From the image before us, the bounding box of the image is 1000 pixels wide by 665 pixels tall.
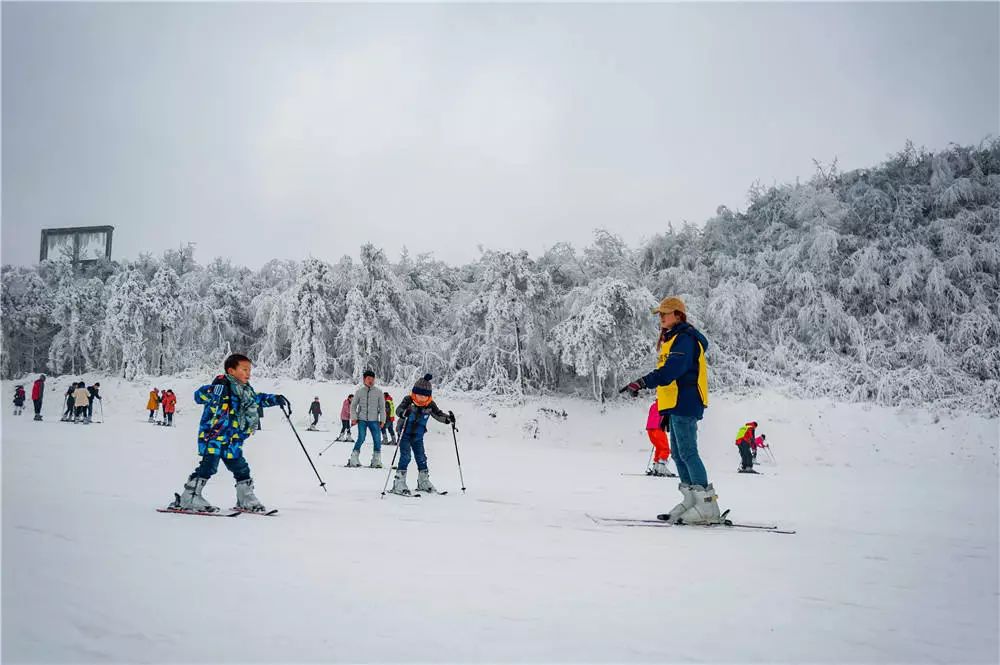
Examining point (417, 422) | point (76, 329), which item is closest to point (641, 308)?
point (417, 422)

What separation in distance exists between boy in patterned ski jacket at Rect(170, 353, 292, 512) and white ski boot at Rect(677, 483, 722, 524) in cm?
385

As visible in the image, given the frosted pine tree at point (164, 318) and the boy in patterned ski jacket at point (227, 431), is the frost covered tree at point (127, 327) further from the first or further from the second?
the boy in patterned ski jacket at point (227, 431)

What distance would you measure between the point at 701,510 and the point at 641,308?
19.5 m

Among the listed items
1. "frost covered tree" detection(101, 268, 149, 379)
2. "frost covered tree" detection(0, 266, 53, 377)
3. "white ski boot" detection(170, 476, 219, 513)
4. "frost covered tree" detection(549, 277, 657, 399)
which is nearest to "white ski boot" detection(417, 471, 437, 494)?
"white ski boot" detection(170, 476, 219, 513)

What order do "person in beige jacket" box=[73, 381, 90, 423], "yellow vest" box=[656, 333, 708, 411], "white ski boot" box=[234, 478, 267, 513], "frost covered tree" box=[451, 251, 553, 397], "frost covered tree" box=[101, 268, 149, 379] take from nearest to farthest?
"yellow vest" box=[656, 333, 708, 411], "white ski boot" box=[234, 478, 267, 513], "person in beige jacket" box=[73, 381, 90, 423], "frost covered tree" box=[451, 251, 553, 397], "frost covered tree" box=[101, 268, 149, 379]

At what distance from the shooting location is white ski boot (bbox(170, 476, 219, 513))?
5.45 metres

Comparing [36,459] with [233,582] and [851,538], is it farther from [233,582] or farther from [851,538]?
[851,538]

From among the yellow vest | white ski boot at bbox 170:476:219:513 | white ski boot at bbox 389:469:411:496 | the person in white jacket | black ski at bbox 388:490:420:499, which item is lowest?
black ski at bbox 388:490:420:499

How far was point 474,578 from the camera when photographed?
342 cm

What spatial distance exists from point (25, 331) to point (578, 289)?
31.1m

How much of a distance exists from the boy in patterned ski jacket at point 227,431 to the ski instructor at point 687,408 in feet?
11.6

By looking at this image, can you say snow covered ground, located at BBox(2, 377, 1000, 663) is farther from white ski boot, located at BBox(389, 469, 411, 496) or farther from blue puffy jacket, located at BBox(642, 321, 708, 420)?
blue puffy jacket, located at BBox(642, 321, 708, 420)

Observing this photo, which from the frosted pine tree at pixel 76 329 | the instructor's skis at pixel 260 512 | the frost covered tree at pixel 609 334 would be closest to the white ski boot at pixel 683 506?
the instructor's skis at pixel 260 512

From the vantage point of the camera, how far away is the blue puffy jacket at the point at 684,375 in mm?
5385
